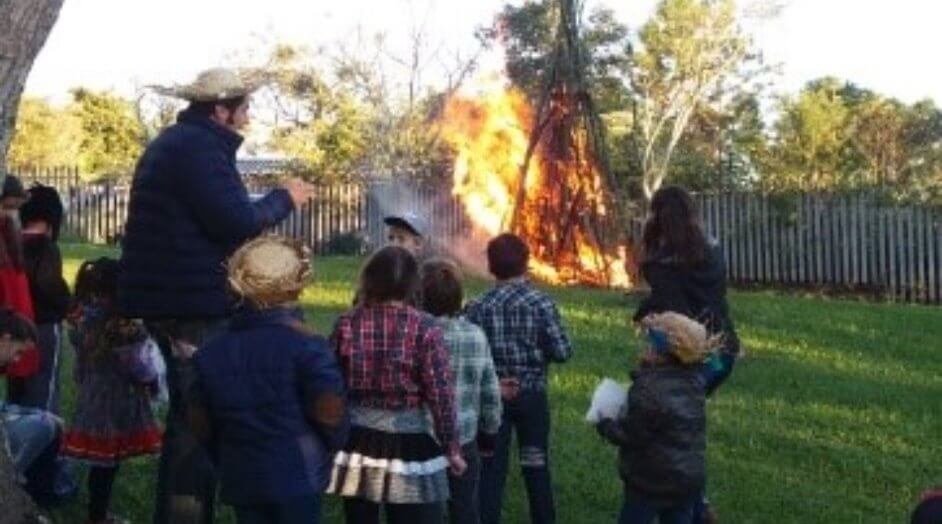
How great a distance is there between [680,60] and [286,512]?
32.6m

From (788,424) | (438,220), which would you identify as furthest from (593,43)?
(788,424)

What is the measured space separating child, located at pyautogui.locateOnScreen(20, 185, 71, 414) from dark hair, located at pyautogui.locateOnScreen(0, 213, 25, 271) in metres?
0.29

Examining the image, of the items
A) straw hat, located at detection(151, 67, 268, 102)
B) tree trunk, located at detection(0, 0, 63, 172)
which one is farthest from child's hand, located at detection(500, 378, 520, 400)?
tree trunk, located at detection(0, 0, 63, 172)

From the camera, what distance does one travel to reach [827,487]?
24.4 feet

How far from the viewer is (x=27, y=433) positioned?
5816 millimetres

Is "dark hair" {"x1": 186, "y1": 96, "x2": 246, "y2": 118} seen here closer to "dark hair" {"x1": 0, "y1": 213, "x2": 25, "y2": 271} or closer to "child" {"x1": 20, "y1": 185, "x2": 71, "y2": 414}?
"dark hair" {"x1": 0, "y1": 213, "x2": 25, "y2": 271}

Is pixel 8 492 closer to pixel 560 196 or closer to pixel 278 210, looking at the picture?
pixel 278 210

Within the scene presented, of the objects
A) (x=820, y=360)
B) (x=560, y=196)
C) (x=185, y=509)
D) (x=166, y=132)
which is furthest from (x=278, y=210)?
(x=560, y=196)

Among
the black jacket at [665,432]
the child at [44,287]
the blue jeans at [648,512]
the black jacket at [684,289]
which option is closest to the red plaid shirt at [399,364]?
the black jacket at [665,432]

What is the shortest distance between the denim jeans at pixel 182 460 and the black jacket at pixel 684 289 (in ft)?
6.63

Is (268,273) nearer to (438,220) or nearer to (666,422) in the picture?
(666,422)

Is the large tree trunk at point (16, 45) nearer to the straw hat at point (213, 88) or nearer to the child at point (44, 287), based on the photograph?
the straw hat at point (213, 88)

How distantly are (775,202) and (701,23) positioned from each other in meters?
14.5

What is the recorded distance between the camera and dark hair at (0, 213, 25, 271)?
20.2 feet
